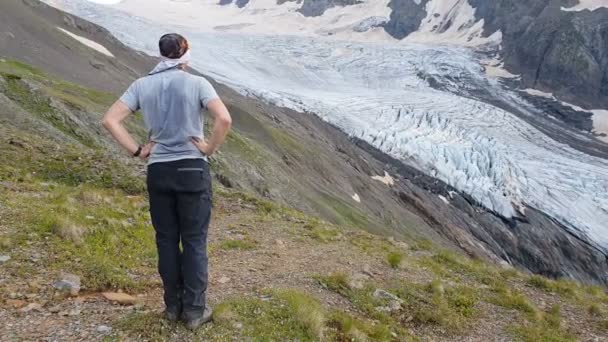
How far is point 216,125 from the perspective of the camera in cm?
524

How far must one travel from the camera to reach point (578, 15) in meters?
111

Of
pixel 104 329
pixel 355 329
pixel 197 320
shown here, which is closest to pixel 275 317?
pixel 355 329

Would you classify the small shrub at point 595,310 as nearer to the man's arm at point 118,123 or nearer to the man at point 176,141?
the man at point 176,141

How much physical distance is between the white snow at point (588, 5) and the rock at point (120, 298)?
417 feet

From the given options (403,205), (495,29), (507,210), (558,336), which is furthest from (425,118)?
(495,29)

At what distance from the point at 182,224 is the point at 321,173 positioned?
33.8 metres

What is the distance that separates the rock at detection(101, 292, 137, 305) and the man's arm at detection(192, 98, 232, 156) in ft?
7.48

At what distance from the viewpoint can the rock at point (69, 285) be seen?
641 centimetres

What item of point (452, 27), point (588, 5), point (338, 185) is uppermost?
point (588, 5)

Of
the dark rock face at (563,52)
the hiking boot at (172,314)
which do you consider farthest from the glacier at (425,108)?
the hiking boot at (172,314)

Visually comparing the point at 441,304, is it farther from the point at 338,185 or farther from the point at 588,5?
the point at 588,5

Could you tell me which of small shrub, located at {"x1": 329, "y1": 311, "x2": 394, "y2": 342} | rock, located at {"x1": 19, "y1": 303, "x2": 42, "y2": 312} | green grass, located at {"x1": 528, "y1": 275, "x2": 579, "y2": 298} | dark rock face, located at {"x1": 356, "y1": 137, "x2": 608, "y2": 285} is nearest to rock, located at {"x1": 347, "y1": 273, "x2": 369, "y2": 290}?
small shrub, located at {"x1": 329, "y1": 311, "x2": 394, "y2": 342}

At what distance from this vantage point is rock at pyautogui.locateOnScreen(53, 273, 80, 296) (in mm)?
6406

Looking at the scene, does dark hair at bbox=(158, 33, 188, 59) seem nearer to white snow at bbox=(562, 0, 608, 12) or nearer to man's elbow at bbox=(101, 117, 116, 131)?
man's elbow at bbox=(101, 117, 116, 131)
